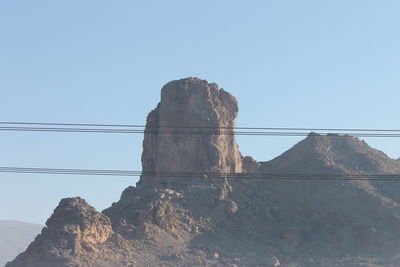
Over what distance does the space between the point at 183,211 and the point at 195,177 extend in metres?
4.81

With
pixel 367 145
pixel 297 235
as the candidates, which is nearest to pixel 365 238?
pixel 297 235

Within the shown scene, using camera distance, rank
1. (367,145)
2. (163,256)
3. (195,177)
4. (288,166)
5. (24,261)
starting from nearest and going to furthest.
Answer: (24,261)
(163,256)
(195,177)
(288,166)
(367,145)

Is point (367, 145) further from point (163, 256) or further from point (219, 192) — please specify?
point (163, 256)

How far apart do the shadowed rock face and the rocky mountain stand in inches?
3.5

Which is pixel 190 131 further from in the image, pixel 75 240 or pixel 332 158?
pixel 75 240

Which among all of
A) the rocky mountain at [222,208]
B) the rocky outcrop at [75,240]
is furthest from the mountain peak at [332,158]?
the rocky outcrop at [75,240]

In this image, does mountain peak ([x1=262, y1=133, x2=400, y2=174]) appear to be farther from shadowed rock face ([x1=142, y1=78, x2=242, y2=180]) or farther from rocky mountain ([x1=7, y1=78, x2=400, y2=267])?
shadowed rock face ([x1=142, y1=78, x2=242, y2=180])

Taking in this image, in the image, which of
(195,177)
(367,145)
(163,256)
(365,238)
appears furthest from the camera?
(367,145)

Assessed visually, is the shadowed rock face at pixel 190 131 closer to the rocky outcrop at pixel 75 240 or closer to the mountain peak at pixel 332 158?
the mountain peak at pixel 332 158

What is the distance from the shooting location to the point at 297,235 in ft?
240

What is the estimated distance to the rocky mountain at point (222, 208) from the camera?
6381 centimetres

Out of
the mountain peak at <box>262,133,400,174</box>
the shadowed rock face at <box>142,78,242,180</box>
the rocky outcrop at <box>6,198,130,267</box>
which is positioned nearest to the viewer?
the rocky outcrop at <box>6,198,130,267</box>

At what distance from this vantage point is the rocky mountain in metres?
63.8

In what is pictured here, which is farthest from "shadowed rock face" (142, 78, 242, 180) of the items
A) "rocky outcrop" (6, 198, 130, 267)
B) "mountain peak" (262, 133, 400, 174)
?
"rocky outcrop" (6, 198, 130, 267)
